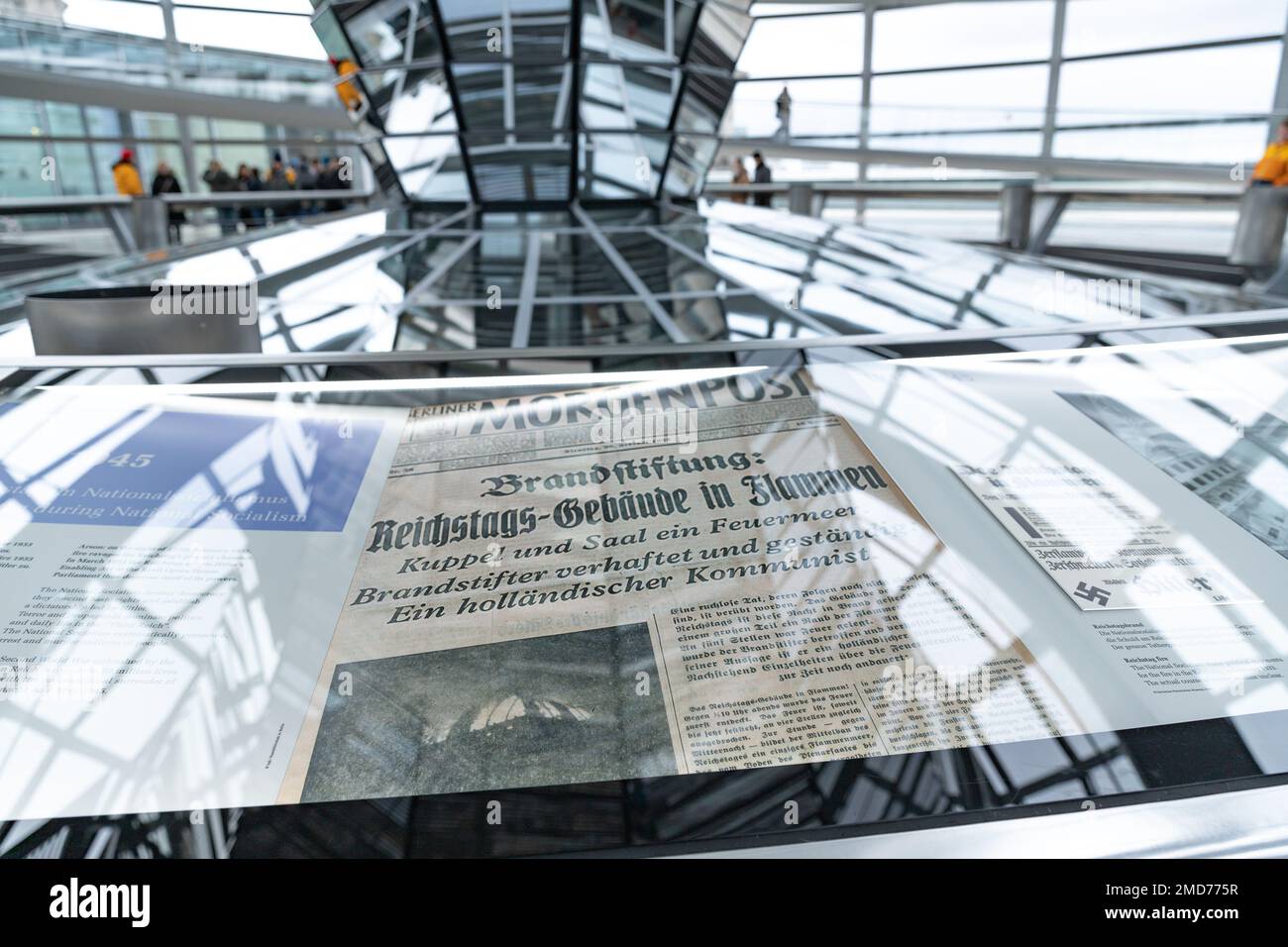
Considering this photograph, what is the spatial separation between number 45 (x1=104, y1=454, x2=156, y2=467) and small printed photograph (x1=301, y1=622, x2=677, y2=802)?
90 centimetres

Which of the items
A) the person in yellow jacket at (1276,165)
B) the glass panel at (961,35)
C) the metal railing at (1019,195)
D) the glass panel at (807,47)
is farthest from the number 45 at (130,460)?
the glass panel at (807,47)

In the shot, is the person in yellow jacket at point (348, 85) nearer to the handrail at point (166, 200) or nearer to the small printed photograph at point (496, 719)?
the handrail at point (166, 200)

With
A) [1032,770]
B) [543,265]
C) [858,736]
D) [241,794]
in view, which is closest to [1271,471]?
[1032,770]

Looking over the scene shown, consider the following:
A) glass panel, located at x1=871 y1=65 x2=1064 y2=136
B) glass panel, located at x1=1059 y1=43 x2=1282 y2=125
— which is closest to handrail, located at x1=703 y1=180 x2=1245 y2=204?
glass panel, located at x1=871 y1=65 x2=1064 y2=136

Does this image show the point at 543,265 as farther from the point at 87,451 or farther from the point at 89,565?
the point at 89,565

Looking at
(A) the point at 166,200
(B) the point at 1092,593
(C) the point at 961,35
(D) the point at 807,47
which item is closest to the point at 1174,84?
(C) the point at 961,35

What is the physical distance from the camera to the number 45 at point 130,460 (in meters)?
1.99

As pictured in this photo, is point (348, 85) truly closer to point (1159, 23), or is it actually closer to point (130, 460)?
point (130, 460)

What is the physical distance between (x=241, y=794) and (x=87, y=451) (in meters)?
1.14

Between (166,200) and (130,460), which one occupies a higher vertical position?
(166,200)

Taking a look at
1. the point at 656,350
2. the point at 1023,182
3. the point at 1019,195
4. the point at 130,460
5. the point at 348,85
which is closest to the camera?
the point at 130,460

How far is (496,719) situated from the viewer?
4.73 ft

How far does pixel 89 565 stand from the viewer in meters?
1.68

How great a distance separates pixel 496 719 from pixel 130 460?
120cm
